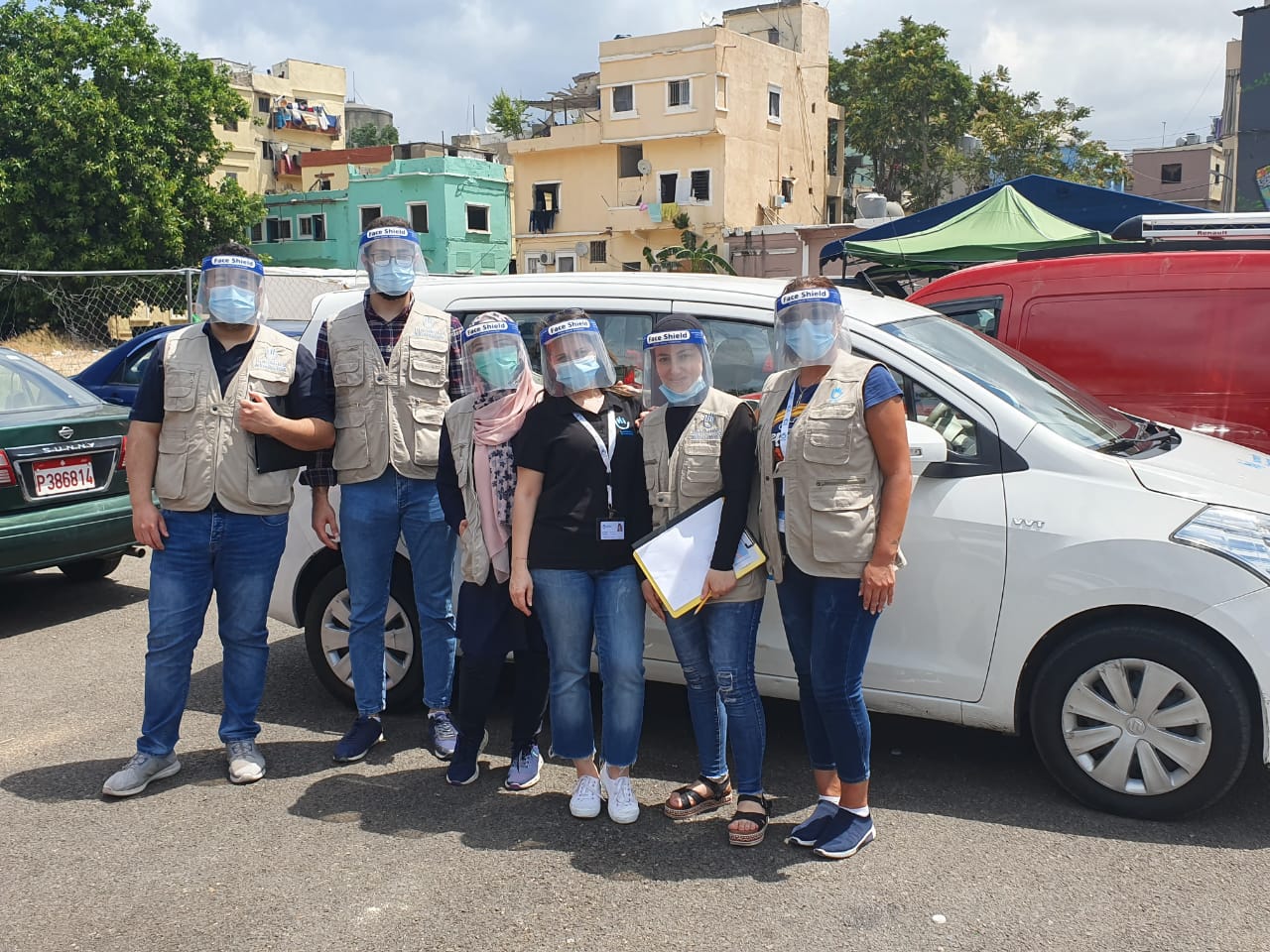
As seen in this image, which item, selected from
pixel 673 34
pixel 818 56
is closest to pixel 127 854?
pixel 673 34

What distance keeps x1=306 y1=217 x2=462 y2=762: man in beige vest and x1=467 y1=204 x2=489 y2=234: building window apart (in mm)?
44100

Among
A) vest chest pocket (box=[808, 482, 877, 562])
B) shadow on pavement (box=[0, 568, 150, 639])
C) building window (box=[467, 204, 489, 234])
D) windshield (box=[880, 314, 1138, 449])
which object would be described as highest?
building window (box=[467, 204, 489, 234])

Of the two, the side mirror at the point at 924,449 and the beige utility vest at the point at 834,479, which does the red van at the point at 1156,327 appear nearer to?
the side mirror at the point at 924,449

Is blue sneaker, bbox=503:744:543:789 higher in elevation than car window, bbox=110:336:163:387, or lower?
A: lower

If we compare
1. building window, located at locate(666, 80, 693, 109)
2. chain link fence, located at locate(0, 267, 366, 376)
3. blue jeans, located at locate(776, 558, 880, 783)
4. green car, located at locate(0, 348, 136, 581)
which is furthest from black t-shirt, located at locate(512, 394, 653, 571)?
building window, located at locate(666, 80, 693, 109)

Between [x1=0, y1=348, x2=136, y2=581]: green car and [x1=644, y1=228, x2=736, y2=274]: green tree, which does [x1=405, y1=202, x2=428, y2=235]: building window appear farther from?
[x1=0, y1=348, x2=136, y2=581]: green car

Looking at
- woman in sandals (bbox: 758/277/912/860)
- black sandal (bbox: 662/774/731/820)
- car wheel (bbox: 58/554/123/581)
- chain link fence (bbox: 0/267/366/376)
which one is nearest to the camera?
woman in sandals (bbox: 758/277/912/860)

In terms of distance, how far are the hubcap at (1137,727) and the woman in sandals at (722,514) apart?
111cm

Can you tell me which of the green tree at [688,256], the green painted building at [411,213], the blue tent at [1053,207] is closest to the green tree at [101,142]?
the green painted building at [411,213]

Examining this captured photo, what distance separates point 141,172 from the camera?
119 ft

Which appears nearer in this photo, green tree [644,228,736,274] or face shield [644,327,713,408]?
face shield [644,327,713,408]

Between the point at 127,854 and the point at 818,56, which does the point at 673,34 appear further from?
the point at 127,854

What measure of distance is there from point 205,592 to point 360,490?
69cm

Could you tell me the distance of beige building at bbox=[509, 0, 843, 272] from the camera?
41156 mm
